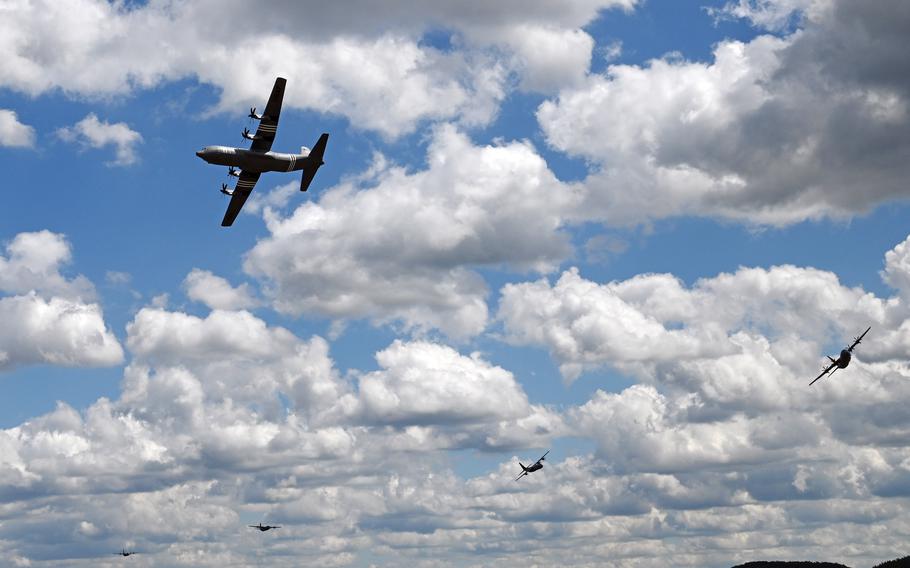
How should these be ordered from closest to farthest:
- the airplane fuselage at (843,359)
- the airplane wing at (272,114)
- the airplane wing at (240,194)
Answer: the airplane wing at (272,114)
the airplane wing at (240,194)
the airplane fuselage at (843,359)

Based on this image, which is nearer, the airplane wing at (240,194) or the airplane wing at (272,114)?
the airplane wing at (272,114)

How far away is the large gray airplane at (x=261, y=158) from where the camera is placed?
130 m

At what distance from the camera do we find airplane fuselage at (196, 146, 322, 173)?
131 metres

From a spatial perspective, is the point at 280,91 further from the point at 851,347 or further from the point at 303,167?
the point at 851,347

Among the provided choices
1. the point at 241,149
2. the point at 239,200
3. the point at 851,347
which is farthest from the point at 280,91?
the point at 851,347

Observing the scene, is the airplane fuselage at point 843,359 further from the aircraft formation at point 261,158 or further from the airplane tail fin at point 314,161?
the airplane tail fin at point 314,161

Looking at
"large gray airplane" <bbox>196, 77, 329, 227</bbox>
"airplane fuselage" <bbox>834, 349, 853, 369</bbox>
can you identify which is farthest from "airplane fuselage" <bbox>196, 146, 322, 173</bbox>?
"airplane fuselage" <bbox>834, 349, 853, 369</bbox>

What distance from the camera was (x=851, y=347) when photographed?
6009 inches

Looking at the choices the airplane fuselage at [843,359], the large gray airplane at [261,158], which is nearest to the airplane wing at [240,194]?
the large gray airplane at [261,158]

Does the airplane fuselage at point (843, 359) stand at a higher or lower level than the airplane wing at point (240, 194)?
lower

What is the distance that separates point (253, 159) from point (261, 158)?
1.07 meters

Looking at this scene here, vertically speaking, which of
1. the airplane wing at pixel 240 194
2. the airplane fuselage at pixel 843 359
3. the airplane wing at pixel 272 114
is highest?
the airplane wing at pixel 272 114

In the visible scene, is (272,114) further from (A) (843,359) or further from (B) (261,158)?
(A) (843,359)

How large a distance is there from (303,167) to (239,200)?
31.4 feet
